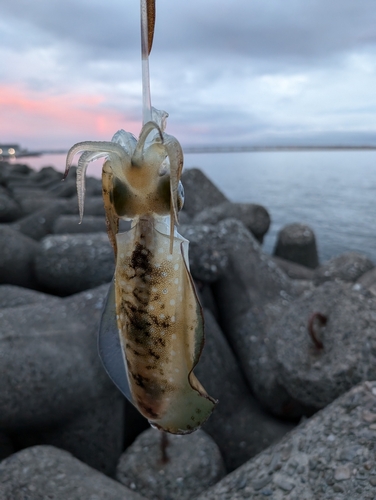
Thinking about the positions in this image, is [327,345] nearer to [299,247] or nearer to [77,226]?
[77,226]

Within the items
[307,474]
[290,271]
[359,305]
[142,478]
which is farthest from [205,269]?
[290,271]

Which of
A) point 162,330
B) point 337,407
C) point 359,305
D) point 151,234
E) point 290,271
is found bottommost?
point 290,271

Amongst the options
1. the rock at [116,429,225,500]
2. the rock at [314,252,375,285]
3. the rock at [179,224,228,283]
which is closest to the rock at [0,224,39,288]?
the rock at [179,224,228,283]

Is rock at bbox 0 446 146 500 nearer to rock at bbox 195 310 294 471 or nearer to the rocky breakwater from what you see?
the rocky breakwater

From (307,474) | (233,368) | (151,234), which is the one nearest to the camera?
(151,234)

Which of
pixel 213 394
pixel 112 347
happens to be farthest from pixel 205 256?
pixel 112 347

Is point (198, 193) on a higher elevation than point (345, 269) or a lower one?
higher

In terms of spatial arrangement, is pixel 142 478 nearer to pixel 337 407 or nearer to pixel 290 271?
pixel 337 407
